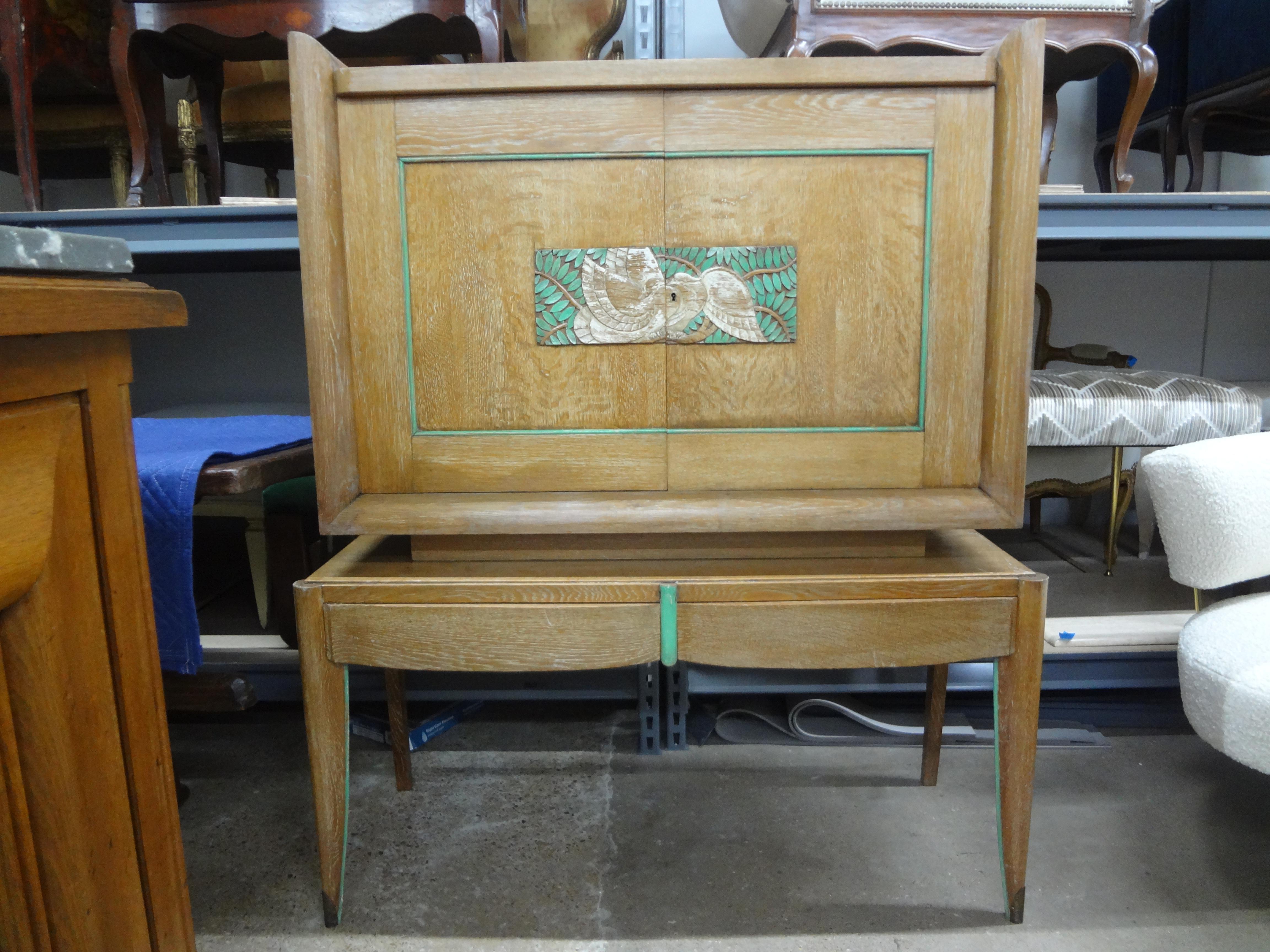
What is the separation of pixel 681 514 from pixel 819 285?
30 centimetres

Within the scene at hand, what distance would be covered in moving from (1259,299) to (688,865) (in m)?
2.17

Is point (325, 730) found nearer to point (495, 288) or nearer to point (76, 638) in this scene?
point (76, 638)

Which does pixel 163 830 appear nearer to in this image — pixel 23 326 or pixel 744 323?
pixel 23 326

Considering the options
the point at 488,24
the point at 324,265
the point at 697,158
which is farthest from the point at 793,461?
the point at 488,24

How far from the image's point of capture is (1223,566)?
99 cm

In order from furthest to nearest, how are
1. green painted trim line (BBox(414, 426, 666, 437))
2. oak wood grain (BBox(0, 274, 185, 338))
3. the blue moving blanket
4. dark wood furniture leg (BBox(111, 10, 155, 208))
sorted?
1. dark wood furniture leg (BBox(111, 10, 155, 208))
2. the blue moving blanket
3. green painted trim line (BBox(414, 426, 666, 437))
4. oak wood grain (BBox(0, 274, 185, 338))

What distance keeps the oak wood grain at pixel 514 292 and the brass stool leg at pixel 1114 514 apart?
1312 mm

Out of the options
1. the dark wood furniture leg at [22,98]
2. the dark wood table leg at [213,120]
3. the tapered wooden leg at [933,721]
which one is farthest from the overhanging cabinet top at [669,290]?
the dark wood table leg at [213,120]

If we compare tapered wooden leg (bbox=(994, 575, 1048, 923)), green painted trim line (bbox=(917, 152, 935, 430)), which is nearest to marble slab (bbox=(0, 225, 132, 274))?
green painted trim line (bbox=(917, 152, 935, 430))

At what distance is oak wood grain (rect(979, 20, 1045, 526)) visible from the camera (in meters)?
0.86

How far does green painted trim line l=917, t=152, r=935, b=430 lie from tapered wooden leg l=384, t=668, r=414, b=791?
89cm

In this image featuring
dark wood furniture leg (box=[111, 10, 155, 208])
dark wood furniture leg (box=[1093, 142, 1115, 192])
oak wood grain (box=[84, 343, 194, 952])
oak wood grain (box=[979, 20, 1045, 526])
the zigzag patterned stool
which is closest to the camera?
oak wood grain (box=[84, 343, 194, 952])

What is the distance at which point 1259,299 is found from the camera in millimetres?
2213

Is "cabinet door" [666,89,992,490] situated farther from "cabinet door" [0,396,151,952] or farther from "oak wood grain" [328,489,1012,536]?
"cabinet door" [0,396,151,952]
